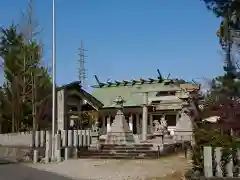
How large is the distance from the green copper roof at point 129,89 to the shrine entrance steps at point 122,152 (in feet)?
59.8

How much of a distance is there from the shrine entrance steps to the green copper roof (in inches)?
717

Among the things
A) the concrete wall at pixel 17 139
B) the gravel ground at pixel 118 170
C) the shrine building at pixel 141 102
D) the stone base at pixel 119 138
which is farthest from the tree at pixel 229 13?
the shrine building at pixel 141 102

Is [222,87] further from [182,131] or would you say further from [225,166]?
[182,131]

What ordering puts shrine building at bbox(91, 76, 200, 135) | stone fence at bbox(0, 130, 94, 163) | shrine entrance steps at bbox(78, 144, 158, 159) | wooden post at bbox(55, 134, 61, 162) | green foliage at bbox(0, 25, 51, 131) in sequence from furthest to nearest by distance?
shrine building at bbox(91, 76, 200, 135)
green foliage at bbox(0, 25, 51, 131)
stone fence at bbox(0, 130, 94, 163)
wooden post at bbox(55, 134, 61, 162)
shrine entrance steps at bbox(78, 144, 158, 159)

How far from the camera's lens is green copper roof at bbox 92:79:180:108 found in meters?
46.5

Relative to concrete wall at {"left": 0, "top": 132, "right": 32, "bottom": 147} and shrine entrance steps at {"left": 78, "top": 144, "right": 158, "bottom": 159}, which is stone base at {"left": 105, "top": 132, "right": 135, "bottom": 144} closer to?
shrine entrance steps at {"left": 78, "top": 144, "right": 158, "bottom": 159}

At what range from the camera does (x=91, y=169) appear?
1859 centimetres

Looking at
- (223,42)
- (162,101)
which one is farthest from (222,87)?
(162,101)

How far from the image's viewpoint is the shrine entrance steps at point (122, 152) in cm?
2337

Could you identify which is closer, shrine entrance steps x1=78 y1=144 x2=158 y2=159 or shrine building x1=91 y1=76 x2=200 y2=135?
shrine entrance steps x1=78 y1=144 x2=158 y2=159

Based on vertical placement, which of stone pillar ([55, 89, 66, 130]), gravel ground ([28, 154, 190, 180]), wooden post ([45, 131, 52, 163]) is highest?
stone pillar ([55, 89, 66, 130])

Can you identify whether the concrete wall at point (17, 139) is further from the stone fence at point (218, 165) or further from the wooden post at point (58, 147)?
the stone fence at point (218, 165)

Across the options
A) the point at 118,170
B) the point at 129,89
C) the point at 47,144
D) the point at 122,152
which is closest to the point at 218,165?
the point at 118,170

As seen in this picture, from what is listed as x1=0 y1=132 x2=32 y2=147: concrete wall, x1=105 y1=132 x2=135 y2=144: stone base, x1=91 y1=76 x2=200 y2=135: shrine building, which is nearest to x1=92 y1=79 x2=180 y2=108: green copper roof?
x1=91 y1=76 x2=200 y2=135: shrine building
